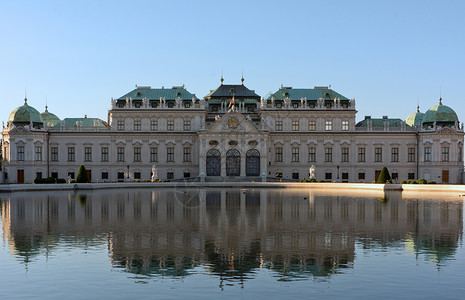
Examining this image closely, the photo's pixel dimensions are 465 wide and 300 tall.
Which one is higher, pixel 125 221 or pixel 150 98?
pixel 150 98

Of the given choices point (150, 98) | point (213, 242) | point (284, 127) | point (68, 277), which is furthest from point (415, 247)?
point (150, 98)

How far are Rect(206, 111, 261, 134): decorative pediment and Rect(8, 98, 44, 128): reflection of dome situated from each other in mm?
30005

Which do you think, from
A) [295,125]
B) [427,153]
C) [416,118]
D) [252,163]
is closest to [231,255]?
[252,163]

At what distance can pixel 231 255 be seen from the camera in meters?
20.5

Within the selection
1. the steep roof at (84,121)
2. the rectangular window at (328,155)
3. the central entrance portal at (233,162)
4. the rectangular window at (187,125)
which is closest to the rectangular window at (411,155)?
the rectangular window at (328,155)

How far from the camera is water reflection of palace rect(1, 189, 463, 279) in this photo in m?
19.5

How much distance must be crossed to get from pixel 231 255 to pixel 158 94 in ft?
251

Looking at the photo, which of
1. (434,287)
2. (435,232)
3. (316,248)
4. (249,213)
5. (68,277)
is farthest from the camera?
(249,213)

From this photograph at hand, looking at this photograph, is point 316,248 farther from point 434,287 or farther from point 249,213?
point 249,213

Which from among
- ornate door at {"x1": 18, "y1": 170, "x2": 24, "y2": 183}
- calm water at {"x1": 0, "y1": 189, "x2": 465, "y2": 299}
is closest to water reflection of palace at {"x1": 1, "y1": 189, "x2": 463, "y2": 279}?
calm water at {"x1": 0, "y1": 189, "x2": 465, "y2": 299}

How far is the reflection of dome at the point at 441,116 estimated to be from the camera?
90.9 meters

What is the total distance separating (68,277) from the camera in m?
17.4

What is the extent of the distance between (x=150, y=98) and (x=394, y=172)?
4379 cm

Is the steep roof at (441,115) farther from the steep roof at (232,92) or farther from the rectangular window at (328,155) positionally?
the steep roof at (232,92)
